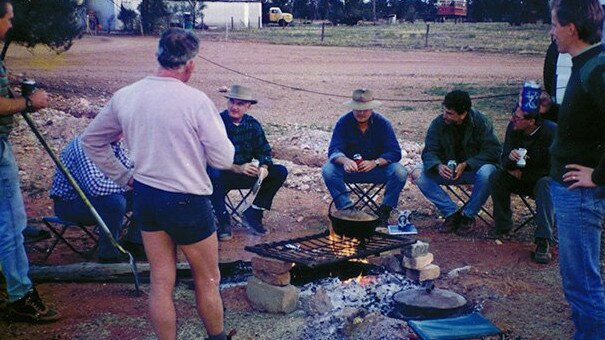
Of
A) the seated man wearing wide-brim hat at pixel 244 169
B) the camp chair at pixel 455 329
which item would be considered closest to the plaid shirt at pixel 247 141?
the seated man wearing wide-brim hat at pixel 244 169

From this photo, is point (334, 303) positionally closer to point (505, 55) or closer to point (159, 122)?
point (159, 122)

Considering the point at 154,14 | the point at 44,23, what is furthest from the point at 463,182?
the point at 154,14

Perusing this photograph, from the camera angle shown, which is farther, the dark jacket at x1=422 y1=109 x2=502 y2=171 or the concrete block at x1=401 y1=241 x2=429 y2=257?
the dark jacket at x1=422 y1=109 x2=502 y2=171

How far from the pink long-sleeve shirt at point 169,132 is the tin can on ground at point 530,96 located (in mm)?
2769

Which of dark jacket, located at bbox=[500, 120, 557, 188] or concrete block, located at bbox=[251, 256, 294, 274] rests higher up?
dark jacket, located at bbox=[500, 120, 557, 188]

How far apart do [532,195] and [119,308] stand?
3678 mm

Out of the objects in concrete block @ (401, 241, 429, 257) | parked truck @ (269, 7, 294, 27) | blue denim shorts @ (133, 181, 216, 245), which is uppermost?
parked truck @ (269, 7, 294, 27)

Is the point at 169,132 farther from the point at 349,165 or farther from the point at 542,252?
the point at 542,252

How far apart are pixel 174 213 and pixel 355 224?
1.84 m

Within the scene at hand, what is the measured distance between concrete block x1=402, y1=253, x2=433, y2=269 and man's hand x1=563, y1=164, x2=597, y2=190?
80.2 inches

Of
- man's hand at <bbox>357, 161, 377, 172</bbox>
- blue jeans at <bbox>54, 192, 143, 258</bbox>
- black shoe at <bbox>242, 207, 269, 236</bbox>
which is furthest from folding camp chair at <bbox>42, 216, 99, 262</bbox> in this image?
man's hand at <bbox>357, 161, 377, 172</bbox>

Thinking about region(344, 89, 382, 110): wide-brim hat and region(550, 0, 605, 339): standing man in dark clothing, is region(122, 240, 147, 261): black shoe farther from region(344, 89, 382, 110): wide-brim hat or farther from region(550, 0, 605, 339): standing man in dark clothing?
region(550, 0, 605, 339): standing man in dark clothing

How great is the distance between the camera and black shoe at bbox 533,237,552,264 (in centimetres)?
529

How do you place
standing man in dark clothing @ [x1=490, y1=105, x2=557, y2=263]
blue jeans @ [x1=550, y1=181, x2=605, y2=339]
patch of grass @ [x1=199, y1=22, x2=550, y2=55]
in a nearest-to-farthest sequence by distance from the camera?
blue jeans @ [x1=550, y1=181, x2=605, y2=339], standing man in dark clothing @ [x1=490, y1=105, x2=557, y2=263], patch of grass @ [x1=199, y1=22, x2=550, y2=55]
